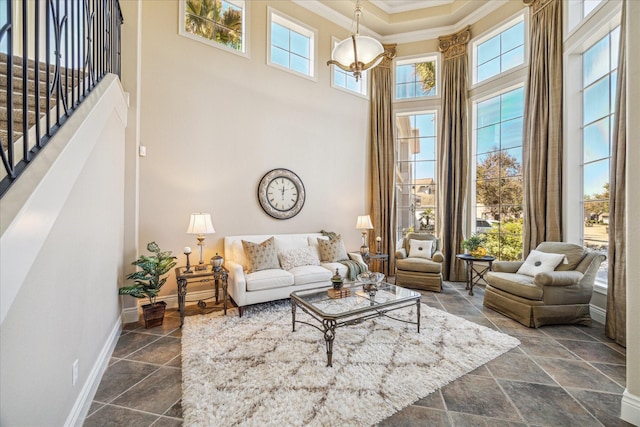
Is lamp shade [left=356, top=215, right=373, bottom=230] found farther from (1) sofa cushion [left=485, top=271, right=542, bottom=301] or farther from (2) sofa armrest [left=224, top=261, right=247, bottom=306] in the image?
(2) sofa armrest [left=224, top=261, right=247, bottom=306]

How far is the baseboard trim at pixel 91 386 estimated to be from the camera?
5.48 ft

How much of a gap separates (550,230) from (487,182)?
1.46 m

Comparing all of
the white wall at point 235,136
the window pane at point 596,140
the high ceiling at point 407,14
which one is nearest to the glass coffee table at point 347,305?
the white wall at point 235,136

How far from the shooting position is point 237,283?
3318mm

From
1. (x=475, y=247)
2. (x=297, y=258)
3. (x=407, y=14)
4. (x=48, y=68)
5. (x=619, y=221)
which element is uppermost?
(x=407, y=14)

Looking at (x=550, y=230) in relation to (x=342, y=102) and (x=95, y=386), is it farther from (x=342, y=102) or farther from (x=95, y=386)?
(x=95, y=386)

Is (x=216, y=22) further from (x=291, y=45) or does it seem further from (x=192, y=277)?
(x=192, y=277)

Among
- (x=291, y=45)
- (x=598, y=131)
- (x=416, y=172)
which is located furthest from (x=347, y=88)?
(x=598, y=131)

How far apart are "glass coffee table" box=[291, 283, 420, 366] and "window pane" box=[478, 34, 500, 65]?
15.1 ft

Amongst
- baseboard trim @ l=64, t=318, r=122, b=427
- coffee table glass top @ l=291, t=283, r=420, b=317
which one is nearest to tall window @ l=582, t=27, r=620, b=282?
coffee table glass top @ l=291, t=283, r=420, b=317

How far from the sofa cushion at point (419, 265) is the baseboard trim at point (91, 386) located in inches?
155

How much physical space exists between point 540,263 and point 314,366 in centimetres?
309

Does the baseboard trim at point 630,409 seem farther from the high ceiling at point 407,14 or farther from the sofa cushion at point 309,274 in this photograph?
the high ceiling at point 407,14

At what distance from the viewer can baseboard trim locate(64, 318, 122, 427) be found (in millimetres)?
1669
